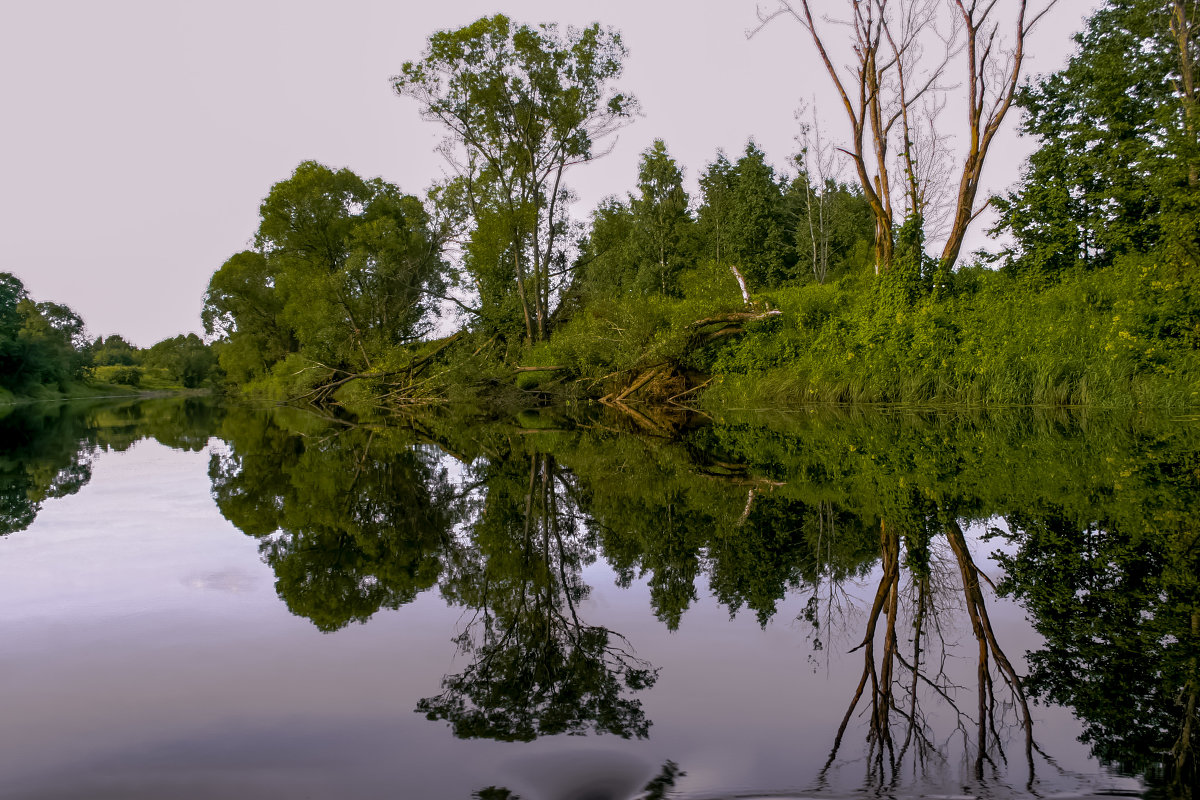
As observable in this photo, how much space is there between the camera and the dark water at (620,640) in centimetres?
160

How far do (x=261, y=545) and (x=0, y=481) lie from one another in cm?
497

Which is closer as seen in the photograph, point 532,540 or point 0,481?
point 532,540

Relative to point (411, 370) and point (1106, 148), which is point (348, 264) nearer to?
point (411, 370)

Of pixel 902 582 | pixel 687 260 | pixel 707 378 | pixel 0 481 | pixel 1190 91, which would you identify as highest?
pixel 687 260

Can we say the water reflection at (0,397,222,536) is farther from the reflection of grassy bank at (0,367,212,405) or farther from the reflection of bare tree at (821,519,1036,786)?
the reflection of grassy bank at (0,367,212,405)

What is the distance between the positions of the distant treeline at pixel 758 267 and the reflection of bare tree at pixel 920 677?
10735 mm

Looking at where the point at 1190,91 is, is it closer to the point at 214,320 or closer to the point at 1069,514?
the point at 1069,514

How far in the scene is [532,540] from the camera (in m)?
4.03

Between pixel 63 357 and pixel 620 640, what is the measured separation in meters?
66.2

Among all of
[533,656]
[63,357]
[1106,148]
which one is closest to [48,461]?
[533,656]

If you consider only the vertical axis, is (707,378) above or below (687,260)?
below

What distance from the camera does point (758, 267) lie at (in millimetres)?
40062

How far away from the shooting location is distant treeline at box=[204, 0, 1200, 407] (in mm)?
13023

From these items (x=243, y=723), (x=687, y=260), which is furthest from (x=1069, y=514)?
(x=687, y=260)
